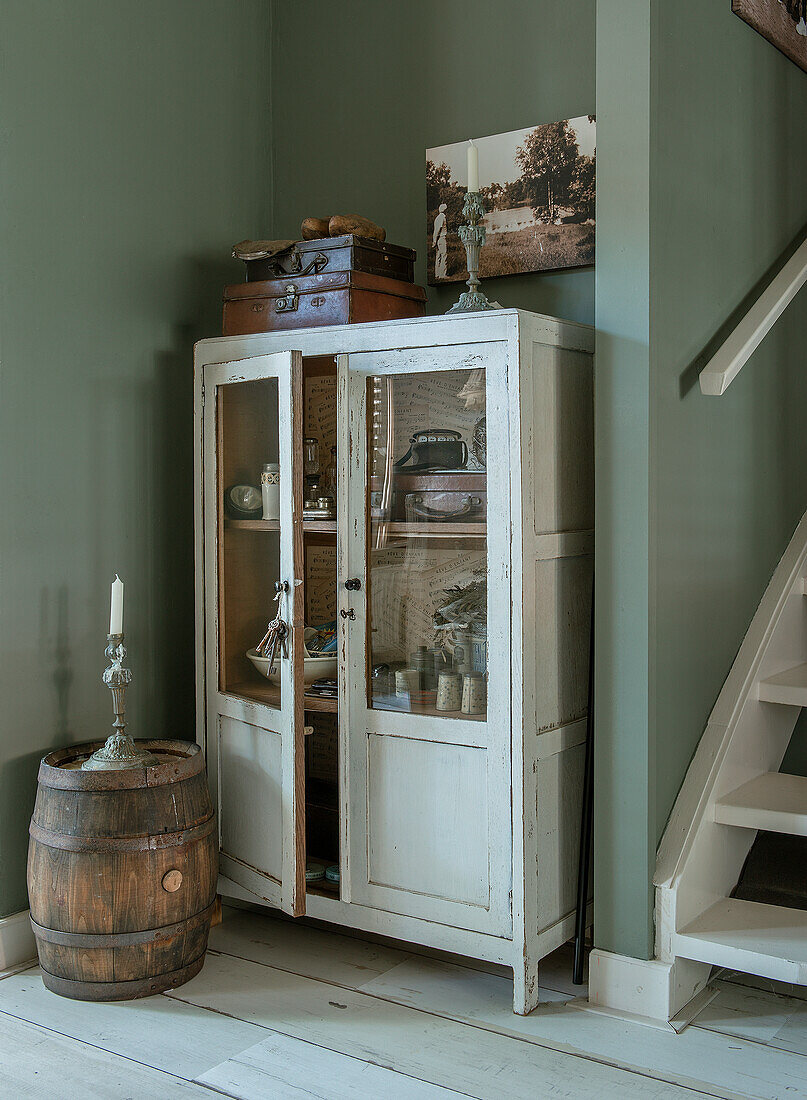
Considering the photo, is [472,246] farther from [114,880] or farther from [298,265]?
[114,880]

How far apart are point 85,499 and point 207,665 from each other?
539mm

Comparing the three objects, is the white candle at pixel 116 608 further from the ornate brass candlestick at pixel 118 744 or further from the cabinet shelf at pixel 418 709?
the cabinet shelf at pixel 418 709

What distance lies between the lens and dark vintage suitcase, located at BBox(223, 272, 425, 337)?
261 cm

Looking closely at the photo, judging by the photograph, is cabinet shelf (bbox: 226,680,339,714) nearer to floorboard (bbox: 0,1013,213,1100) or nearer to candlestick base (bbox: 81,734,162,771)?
candlestick base (bbox: 81,734,162,771)

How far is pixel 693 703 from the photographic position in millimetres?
2492

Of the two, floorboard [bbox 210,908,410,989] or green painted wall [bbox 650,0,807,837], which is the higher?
green painted wall [bbox 650,0,807,837]

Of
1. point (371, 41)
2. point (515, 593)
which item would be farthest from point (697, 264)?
point (371, 41)

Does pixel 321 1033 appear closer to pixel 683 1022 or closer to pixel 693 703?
pixel 683 1022

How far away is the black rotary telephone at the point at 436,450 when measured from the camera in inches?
94.1

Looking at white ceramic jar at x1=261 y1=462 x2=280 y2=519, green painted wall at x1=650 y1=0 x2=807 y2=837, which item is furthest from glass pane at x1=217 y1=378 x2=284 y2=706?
green painted wall at x1=650 y1=0 x2=807 y2=837

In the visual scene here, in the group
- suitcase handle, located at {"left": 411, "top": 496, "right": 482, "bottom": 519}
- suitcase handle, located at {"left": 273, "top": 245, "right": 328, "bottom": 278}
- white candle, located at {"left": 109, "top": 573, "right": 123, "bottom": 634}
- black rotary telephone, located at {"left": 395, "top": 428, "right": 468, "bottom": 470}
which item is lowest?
white candle, located at {"left": 109, "top": 573, "right": 123, "bottom": 634}

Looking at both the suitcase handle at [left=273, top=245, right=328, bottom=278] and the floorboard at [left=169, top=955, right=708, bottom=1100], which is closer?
the floorboard at [left=169, top=955, right=708, bottom=1100]

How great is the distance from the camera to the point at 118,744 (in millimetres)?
2455

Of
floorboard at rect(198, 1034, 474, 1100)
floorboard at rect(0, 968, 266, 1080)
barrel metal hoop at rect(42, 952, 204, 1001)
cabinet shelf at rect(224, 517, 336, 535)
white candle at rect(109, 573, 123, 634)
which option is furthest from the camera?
cabinet shelf at rect(224, 517, 336, 535)
